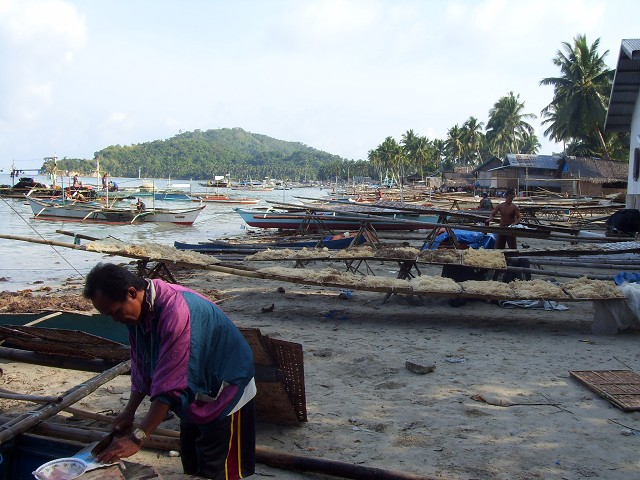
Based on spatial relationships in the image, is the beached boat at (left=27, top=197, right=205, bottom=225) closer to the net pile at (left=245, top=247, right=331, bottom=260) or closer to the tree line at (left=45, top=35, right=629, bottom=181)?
the tree line at (left=45, top=35, right=629, bottom=181)

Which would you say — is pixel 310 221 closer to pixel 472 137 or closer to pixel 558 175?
pixel 558 175

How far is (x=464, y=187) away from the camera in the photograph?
165 feet

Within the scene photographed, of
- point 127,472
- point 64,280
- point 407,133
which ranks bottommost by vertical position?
point 64,280

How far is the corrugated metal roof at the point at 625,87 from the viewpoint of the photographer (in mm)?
16578

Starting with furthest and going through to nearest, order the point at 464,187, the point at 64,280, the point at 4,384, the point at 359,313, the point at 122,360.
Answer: the point at 464,187 → the point at 64,280 → the point at 359,313 → the point at 4,384 → the point at 122,360

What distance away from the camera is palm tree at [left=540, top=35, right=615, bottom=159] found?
35.9 metres

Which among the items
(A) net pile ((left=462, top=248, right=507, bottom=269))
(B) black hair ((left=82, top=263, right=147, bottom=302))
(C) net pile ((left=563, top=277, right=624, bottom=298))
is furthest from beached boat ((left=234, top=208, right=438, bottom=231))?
(B) black hair ((left=82, top=263, right=147, bottom=302))

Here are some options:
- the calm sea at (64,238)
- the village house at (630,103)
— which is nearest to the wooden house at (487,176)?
the calm sea at (64,238)

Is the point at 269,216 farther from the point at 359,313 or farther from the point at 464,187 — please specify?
the point at 464,187

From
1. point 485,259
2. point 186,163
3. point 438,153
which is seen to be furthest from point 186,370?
point 186,163

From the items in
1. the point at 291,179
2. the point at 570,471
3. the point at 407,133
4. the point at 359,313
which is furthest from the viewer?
the point at 291,179

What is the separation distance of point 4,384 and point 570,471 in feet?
16.7

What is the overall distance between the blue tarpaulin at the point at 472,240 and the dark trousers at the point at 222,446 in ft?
31.7

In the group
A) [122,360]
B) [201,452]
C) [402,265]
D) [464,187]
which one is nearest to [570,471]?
[201,452]
